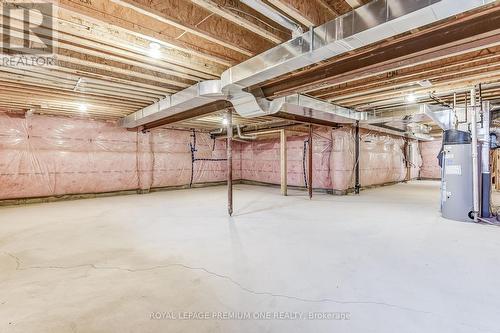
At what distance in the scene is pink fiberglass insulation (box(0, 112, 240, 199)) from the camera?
18.7 feet

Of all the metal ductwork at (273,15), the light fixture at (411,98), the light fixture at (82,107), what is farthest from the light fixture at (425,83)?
the light fixture at (82,107)

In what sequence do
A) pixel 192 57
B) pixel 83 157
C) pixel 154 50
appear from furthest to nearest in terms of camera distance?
pixel 83 157 < pixel 192 57 < pixel 154 50

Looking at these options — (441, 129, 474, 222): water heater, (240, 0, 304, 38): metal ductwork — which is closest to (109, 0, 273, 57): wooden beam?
(240, 0, 304, 38): metal ductwork

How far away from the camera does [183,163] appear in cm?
850

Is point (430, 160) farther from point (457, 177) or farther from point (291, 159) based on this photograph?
point (457, 177)

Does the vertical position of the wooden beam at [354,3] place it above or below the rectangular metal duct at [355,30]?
above

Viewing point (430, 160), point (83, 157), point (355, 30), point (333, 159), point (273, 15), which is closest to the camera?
point (273, 15)

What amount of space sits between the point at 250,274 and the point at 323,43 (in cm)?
206

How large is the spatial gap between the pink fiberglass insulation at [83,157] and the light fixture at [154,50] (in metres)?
4.88

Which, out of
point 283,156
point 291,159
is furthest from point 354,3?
point 291,159

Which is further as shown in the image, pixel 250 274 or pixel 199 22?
pixel 199 22

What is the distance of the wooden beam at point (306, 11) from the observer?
6.30ft

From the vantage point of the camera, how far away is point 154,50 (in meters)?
2.73

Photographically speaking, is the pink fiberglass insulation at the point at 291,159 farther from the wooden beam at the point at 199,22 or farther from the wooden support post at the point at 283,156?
the wooden beam at the point at 199,22
